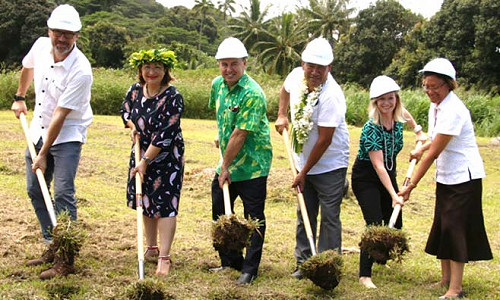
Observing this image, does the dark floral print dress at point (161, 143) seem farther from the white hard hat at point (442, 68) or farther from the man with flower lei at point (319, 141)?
the white hard hat at point (442, 68)

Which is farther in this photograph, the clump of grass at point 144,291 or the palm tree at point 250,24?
the palm tree at point 250,24

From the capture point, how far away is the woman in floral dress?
16.2 feet

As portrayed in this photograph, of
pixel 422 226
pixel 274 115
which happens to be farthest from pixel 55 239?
pixel 274 115

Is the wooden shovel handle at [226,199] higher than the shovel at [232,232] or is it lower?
higher

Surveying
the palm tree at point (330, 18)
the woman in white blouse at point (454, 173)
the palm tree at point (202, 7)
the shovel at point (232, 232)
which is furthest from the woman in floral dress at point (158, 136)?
the palm tree at point (202, 7)

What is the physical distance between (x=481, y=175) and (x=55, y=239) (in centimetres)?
314

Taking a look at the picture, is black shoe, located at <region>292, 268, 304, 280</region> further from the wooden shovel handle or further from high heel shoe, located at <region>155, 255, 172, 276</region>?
high heel shoe, located at <region>155, 255, 172, 276</region>

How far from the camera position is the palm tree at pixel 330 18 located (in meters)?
52.2

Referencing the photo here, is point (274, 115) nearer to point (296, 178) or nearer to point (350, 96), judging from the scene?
point (350, 96)

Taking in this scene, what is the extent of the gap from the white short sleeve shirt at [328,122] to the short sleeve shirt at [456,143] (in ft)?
2.26

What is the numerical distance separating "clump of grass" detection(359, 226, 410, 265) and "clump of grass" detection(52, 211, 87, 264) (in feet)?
6.80

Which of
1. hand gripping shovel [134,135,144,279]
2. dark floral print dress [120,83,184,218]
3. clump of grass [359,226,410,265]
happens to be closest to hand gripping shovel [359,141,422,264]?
clump of grass [359,226,410,265]

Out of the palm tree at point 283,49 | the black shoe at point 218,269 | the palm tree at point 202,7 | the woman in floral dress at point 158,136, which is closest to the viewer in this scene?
the woman in floral dress at point 158,136

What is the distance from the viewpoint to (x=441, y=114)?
4.73 metres
